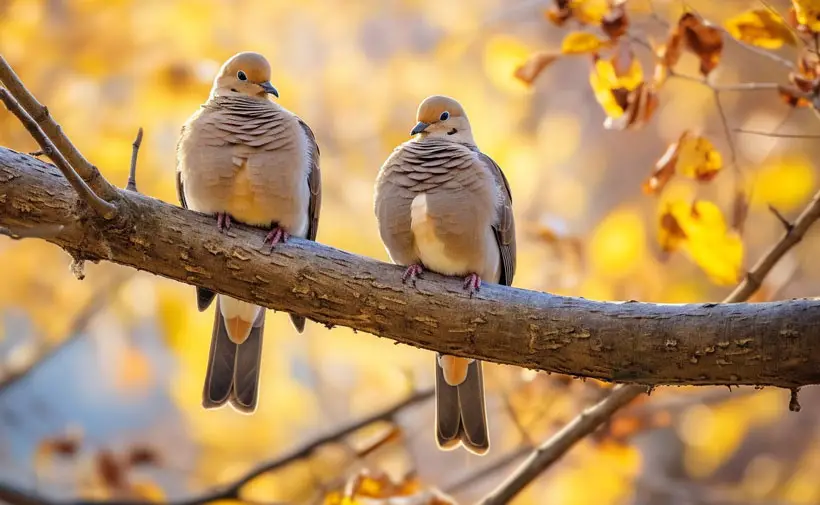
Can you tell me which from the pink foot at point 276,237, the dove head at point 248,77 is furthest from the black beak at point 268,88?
the pink foot at point 276,237

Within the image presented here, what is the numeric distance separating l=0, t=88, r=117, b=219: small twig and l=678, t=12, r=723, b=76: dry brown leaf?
A: 1773 millimetres

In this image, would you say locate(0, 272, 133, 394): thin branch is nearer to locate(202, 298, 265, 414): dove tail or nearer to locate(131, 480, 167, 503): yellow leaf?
locate(131, 480, 167, 503): yellow leaf

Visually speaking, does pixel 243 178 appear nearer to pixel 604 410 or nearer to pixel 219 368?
pixel 219 368

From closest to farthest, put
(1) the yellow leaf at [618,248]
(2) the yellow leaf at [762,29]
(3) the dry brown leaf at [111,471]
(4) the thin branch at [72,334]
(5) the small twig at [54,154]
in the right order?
(5) the small twig at [54,154]
(2) the yellow leaf at [762,29]
(4) the thin branch at [72,334]
(3) the dry brown leaf at [111,471]
(1) the yellow leaf at [618,248]

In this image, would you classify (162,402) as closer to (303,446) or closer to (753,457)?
(753,457)

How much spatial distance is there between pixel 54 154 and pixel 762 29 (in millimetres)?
1970

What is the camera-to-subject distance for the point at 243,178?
2889mm

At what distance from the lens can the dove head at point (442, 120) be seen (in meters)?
3.33

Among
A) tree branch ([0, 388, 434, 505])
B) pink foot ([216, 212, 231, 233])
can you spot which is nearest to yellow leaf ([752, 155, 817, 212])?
tree branch ([0, 388, 434, 505])

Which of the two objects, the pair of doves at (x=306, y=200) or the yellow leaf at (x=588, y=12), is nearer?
the yellow leaf at (x=588, y=12)

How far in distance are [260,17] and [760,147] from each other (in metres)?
3.60

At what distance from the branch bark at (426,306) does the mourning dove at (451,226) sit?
1.13ft

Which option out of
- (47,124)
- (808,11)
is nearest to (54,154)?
(47,124)

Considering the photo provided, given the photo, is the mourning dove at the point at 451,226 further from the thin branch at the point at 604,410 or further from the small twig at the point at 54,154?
the small twig at the point at 54,154
